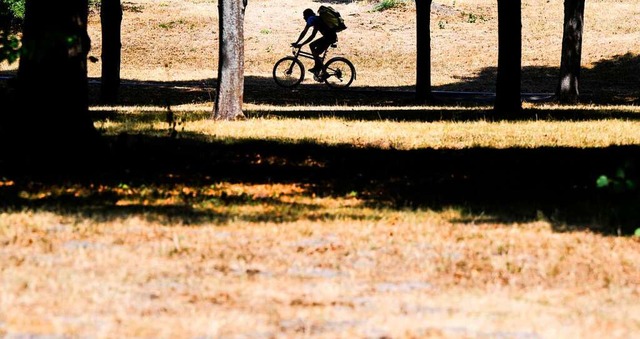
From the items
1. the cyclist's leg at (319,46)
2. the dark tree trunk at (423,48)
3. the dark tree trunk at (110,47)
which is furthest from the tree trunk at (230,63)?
the cyclist's leg at (319,46)

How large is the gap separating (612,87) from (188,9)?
24.4 m

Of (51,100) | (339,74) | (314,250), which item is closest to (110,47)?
(339,74)

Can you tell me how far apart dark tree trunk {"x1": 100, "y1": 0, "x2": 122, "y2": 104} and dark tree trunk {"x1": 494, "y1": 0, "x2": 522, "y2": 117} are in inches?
330

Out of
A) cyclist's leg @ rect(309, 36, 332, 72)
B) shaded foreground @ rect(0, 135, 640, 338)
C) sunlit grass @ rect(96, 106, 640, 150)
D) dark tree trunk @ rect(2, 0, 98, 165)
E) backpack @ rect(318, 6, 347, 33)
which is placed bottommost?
shaded foreground @ rect(0, 135, 640, 338)

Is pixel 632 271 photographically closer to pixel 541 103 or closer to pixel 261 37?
pixel 541 103

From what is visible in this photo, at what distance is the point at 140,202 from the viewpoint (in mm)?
9562

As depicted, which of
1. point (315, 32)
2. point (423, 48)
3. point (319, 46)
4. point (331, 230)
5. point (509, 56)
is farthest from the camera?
point (319, 46)

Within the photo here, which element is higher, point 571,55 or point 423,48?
point 423,48

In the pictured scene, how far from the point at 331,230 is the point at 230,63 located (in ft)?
32.8

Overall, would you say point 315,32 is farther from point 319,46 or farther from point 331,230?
point 331,230

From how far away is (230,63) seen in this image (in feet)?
58.7

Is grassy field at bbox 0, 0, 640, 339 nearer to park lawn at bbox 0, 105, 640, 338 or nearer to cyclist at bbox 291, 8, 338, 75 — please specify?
park lawn at bbox 0, 105, 640, 338

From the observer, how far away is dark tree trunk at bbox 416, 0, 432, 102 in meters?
25.9

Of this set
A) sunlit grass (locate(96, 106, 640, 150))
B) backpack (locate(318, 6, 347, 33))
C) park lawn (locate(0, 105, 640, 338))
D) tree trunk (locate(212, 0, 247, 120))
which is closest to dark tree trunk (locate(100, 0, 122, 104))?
backpack (locate(318, 6, 347, 33))
